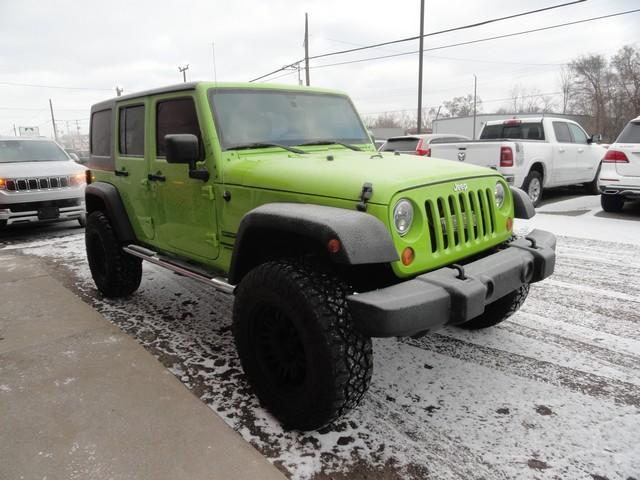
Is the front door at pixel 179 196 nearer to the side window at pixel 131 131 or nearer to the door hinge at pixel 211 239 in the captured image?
the door hinge at pixel 211 239

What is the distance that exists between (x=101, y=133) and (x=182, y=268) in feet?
6.75

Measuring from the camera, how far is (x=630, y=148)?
748 cm

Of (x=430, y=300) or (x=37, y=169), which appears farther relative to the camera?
(x=37, y=169)

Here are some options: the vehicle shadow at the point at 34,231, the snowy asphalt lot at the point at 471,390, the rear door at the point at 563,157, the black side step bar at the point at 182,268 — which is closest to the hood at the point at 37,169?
the vehicle shadow at the point at 34,231

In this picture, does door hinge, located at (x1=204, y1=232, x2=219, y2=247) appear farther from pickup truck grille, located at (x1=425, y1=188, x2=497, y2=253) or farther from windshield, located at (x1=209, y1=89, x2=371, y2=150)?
pickup truck grille, located at (x1=425, y1=188, x2=497, y2=253)

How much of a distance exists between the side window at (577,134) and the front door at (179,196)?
923 centimetres

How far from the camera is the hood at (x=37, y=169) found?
767 centimetres

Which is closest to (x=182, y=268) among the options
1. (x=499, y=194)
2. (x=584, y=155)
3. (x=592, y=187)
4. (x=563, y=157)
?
(x=499, y=194)

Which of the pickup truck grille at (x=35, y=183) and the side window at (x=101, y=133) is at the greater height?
the side window at (x=101, y=133)

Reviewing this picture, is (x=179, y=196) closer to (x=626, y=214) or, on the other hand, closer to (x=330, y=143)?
(x=330, y=143)

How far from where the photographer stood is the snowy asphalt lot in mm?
2189

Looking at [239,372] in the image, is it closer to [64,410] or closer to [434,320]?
[64,410]

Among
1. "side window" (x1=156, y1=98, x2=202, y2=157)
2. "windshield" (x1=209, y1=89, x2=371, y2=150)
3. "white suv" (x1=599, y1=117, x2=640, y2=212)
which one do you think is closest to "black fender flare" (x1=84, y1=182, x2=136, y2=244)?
"side window" (x1=156, y1=98, x2=202, y2=157)

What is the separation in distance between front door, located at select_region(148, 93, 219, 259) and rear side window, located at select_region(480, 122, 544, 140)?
8.02 meters
